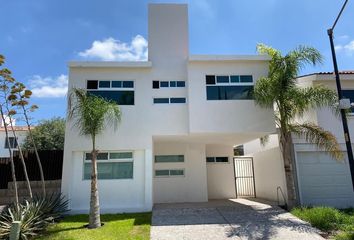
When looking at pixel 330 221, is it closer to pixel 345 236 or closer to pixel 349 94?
pixel 345 236

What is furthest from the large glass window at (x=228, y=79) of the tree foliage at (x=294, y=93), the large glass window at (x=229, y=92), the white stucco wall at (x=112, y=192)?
the white stucco wall at (x=112, y=192)

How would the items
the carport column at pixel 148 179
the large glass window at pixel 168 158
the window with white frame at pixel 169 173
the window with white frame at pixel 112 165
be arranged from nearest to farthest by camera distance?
1. the carport column at pixel 148 179
2. the window with white frame at pixel 112 165
3. the window with white frame at pixel 169 173
4. the large glass window at pixel 168 158

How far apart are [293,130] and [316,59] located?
333 centimetres

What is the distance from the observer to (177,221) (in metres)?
11.5

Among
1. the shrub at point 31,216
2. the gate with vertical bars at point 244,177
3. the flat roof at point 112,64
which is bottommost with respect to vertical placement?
the shrub at point 31,216

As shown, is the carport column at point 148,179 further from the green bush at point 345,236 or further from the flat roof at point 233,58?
the green bush at point 345,236

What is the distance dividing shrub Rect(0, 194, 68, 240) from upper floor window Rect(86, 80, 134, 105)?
17.7 feet

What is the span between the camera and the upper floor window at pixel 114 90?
14.4m

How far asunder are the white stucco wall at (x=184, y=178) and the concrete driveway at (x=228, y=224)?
299 cm

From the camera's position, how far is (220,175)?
18656mm

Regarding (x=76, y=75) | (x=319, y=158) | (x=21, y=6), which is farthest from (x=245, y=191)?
(x=21, y=6)

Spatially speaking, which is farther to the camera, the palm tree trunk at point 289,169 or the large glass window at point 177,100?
the large glass window at point 177,100

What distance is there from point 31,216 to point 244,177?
13.7 metres

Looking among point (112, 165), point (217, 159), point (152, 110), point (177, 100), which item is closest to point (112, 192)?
point (112, 165)
